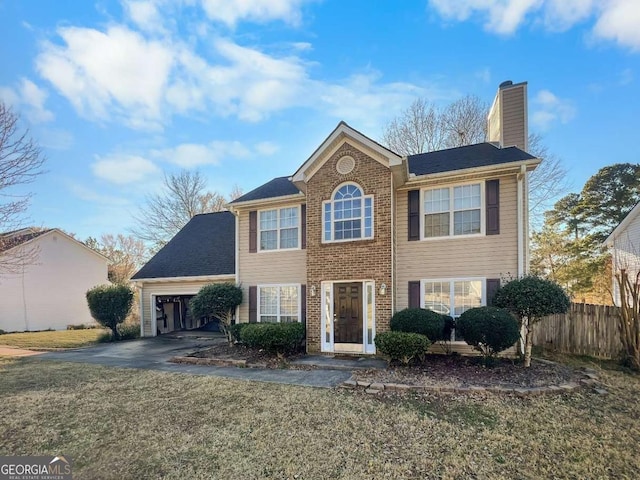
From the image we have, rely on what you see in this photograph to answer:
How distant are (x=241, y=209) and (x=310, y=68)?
6.15 metres

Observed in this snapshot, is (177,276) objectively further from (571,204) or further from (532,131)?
(571,204)

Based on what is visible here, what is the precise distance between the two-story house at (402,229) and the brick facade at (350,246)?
0.03m

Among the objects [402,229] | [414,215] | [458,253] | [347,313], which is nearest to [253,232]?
[347,313]

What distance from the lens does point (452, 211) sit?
10.2m

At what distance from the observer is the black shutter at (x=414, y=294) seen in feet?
33.6

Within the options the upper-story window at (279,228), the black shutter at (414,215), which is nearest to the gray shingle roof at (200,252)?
the upper-story window at (279,228)

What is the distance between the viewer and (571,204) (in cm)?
2411

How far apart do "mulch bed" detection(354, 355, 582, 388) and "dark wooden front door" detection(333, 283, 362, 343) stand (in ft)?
6.37

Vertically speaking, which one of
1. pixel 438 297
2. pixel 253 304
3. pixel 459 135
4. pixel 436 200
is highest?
pixel 459 135

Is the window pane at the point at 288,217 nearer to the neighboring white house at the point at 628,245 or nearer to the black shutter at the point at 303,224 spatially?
→ the black shutter at the point at 303,224

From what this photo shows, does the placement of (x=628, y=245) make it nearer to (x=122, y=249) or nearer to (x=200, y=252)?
(x=200, y=252)

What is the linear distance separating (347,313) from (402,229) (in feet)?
10.3

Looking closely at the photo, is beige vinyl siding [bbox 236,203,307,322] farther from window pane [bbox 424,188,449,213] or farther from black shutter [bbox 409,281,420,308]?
window pane [bbox 424,188,449,213]

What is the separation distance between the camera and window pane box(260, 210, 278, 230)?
497 inches
